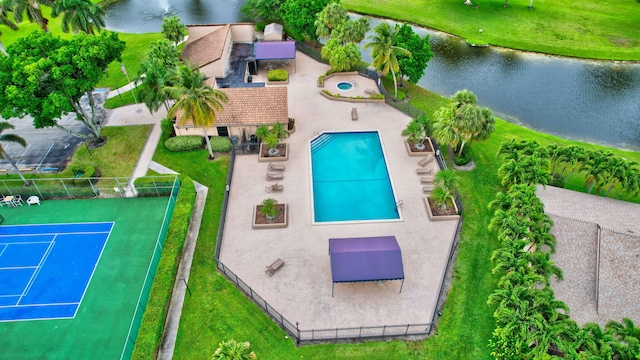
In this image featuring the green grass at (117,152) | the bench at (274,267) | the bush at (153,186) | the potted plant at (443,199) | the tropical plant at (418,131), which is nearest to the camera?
the bench at (274,267)

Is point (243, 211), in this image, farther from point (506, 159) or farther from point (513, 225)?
point (506, 159)

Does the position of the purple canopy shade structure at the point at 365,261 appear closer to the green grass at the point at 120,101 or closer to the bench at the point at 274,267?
the bench at the point at 274,267

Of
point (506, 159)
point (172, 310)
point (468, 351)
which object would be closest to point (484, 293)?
point (468, 351)

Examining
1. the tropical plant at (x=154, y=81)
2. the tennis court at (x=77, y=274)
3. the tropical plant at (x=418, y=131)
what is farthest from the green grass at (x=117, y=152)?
the tropical plant at (x=418, y=131)

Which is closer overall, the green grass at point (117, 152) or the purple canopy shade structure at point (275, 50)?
the green grass at point (117, 152)

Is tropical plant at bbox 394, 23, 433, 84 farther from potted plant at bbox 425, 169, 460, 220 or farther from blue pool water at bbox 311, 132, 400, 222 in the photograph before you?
potted plant at bbox 425, 169, 460, 220

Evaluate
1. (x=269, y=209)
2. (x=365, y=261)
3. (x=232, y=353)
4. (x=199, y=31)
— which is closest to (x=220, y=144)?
(x=269, y=209)
